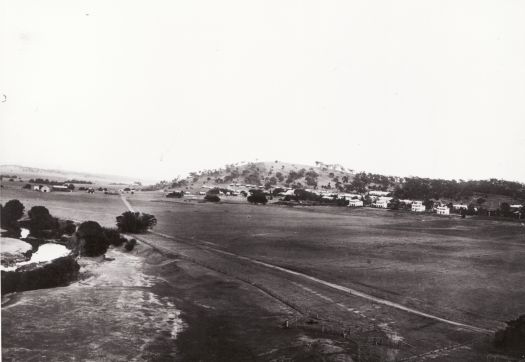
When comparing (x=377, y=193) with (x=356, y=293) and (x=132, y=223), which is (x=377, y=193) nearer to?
(x=132, y=223)

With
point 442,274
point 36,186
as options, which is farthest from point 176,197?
point 442,274

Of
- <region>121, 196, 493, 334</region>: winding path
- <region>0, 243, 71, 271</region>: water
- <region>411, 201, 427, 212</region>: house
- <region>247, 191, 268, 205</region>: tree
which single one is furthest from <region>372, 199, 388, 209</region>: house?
<region>0, 243, 71, 271</region>: water

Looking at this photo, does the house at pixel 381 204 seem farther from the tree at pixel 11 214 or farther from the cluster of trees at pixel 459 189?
the tree at pixel 11 214

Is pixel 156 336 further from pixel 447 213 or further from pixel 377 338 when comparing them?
pixel 447 213

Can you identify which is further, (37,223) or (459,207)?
(459,207)

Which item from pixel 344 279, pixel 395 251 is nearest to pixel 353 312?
pixel 344 279
